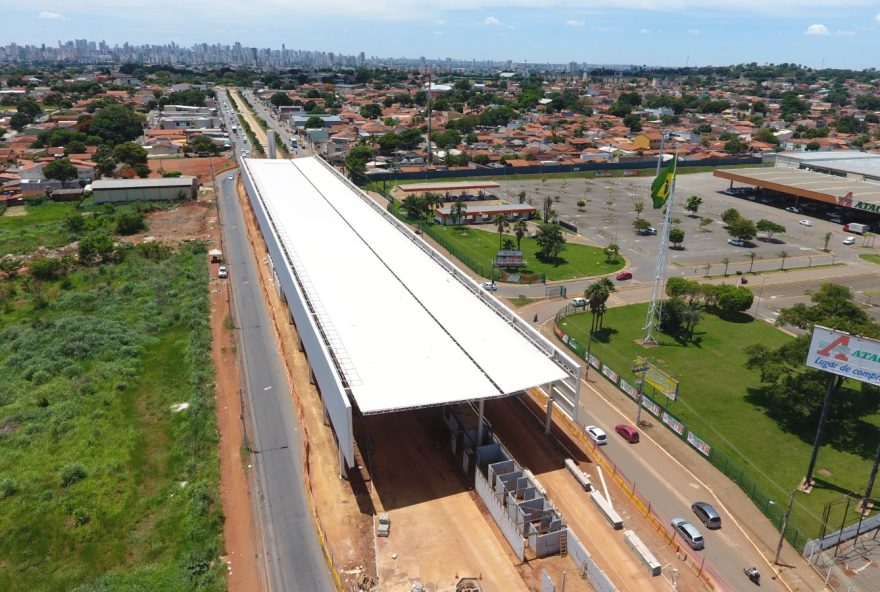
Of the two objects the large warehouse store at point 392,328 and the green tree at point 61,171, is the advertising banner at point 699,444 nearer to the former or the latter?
the large warehouse store at point 392,328

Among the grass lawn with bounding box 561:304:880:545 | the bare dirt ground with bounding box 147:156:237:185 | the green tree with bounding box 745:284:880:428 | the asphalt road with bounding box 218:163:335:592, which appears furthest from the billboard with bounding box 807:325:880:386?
the bare dirt ground with bounding box 147:156:237:185

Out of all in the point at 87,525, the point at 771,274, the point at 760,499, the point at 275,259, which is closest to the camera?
the point at 87,525

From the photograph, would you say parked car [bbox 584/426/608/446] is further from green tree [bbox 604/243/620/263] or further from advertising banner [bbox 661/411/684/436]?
green tree [bbox 604/243/620/263]

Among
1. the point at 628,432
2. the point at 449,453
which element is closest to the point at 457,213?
the point at 628,432

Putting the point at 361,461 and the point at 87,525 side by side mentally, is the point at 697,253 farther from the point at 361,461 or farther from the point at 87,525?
the point at 87,525

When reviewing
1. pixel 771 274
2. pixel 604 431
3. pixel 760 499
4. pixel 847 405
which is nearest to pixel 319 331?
pixel 604 431

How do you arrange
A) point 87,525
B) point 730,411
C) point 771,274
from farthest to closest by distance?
point 771,274 → point 730,411 → point 87,525

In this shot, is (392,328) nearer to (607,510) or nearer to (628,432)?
(628,432)
